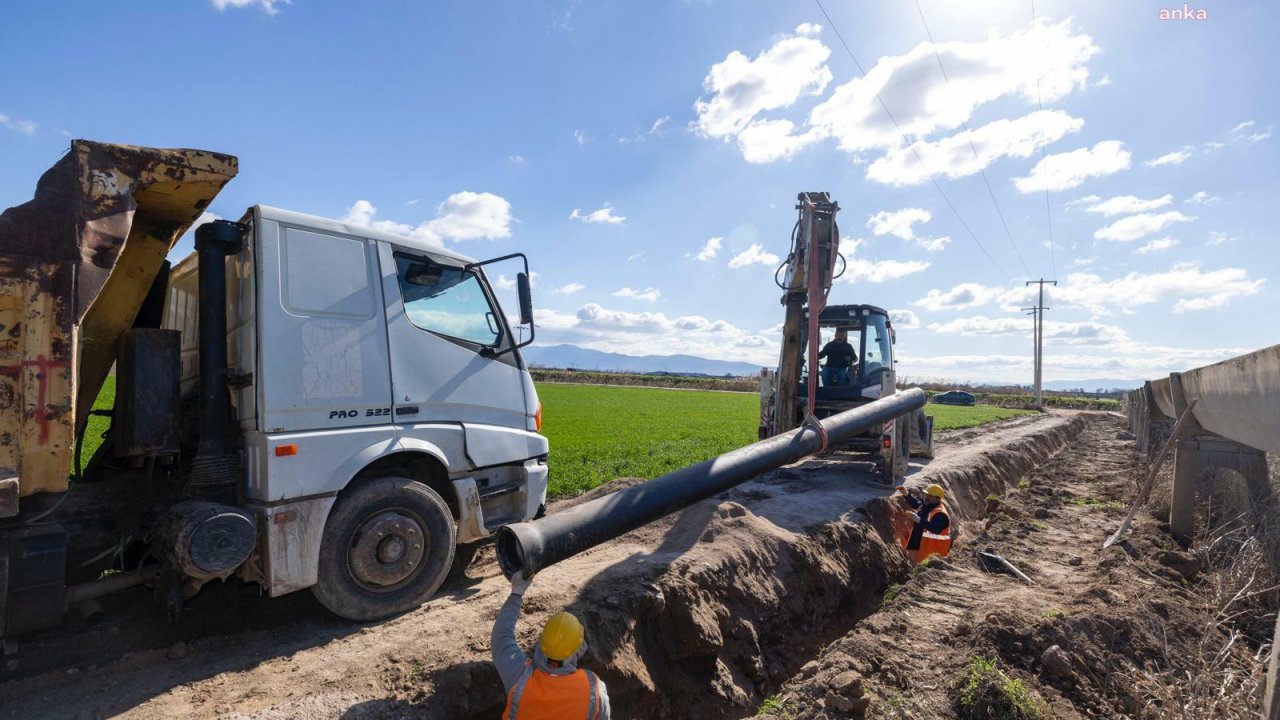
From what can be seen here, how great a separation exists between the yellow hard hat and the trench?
4.07 feet

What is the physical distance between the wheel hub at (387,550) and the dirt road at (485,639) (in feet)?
1.11

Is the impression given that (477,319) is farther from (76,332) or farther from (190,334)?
(76,332)

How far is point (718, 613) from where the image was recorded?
5.52 m

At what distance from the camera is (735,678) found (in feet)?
17.3

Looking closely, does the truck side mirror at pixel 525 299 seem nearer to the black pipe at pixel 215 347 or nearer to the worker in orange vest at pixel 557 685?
the black pipe at pixel 215 347

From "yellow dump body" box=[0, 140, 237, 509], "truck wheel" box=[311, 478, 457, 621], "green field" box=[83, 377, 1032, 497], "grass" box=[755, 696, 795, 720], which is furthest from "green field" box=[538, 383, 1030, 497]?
"yellow dump body" box=[0, 140, 237, 509]

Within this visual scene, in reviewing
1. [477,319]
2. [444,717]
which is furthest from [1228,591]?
[477,319]

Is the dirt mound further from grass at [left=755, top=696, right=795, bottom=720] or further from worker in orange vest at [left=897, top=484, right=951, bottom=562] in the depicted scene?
worker in orange vest at [left=897, top=484, right=951, bottom=562]

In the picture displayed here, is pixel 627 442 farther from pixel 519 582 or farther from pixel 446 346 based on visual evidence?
pixel 519 582

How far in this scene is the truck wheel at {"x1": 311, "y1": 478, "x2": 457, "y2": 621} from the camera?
4.52 m

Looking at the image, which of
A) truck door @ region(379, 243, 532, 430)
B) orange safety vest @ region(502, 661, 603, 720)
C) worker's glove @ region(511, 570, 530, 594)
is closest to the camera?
orange safety vest @ region(502, 661, 603, 720)

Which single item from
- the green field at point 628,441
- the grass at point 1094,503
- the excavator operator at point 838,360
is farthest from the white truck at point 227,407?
the grass at point 1094,503

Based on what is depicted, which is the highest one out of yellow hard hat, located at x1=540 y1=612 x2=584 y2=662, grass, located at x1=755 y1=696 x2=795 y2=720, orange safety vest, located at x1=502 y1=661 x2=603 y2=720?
yellow hard hat, located at x1=540 y1=612 x2=584 y2=662

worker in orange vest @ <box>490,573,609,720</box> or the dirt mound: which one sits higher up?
worker in orange vest @ <box>490,573,609,720</box>
